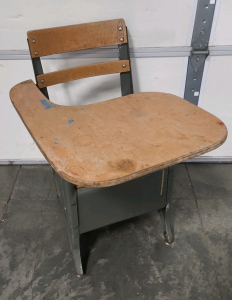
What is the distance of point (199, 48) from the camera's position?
5.39 ft

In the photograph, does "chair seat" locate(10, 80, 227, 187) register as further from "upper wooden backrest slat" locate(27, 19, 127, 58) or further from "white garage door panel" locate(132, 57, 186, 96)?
"white garage door panel" locate(132, 57, 186, 96)

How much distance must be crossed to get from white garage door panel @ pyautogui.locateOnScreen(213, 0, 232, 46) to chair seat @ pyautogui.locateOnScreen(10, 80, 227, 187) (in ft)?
2.18

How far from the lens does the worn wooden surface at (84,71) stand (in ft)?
4.42

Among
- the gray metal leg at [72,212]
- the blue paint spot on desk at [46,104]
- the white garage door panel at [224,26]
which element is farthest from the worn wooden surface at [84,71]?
the white garage door panel at [224,26]

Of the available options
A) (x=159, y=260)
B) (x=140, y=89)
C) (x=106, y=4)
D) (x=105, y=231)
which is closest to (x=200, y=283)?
(x=159, y=260)

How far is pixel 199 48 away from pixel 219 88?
31 centimetres

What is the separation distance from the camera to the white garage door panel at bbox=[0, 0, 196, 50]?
1.50 m

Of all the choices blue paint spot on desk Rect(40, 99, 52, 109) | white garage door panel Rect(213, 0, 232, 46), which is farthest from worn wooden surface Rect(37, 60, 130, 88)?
white garage door panel Rect(213, 0, 232, 46)

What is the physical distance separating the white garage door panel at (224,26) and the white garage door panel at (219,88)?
96 mm

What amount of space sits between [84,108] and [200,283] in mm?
985

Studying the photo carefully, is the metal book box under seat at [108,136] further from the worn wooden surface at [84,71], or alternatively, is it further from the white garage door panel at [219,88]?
the white garage door panel at [219,88]

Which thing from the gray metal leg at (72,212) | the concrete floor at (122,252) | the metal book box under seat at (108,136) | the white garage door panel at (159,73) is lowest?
the concrete floor at (122,252)

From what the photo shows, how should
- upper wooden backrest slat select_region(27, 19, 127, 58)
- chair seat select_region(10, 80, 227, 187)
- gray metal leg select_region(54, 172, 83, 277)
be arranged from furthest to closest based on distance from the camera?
1. upper wooden backrest slat select_region(27, 19, 127, 58)
2. gray metal leg select_region(54, 172, 83, 277)
3. chair seat select_region(10, 80, 227, 187)

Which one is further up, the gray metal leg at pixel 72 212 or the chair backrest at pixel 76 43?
the chair backrest at pixel 76 43
